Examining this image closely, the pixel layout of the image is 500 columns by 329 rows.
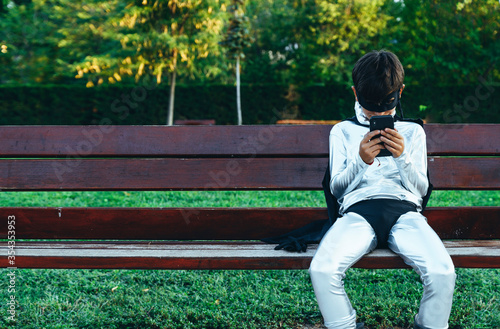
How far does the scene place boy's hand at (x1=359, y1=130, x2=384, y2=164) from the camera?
2094 millimetres

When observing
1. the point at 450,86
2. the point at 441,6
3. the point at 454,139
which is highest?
the point at 441,6

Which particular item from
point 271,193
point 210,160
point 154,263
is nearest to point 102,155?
point 210,160

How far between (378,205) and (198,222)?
1.01 meters

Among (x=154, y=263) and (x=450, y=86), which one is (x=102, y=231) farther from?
(x=450, y=86)

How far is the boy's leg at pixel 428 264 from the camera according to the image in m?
1.83

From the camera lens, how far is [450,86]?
19.0 meters

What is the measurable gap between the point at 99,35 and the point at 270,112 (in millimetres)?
10929

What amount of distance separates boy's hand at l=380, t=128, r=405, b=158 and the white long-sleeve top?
0.08 meters

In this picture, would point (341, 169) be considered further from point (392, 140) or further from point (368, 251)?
point (368, 251)

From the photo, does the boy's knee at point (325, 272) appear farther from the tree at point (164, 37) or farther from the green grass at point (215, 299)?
the tree at point (164, 37)

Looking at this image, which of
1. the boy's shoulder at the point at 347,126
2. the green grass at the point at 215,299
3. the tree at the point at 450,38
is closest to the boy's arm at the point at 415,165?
the boy's shoulder at the point at 347,126

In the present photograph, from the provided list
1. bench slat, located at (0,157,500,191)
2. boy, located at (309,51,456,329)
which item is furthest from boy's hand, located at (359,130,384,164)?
bench slat, located at (0,157,500,191)

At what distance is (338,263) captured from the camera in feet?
6.38

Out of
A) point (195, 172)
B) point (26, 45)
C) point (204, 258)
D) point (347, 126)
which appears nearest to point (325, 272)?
point (204, 258)
